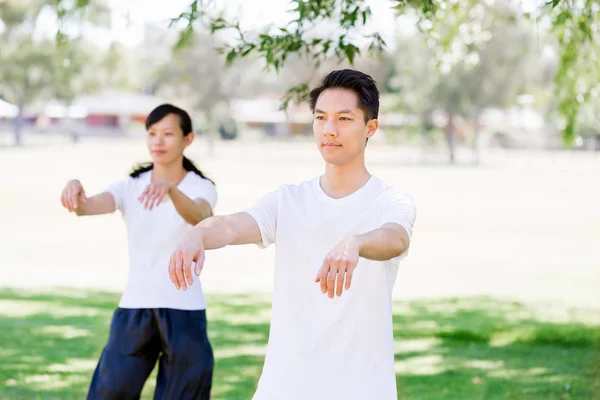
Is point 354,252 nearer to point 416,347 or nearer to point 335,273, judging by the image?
point 335,273

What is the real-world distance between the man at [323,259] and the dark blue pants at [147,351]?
6.41 feet

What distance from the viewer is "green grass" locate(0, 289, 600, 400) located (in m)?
7.67

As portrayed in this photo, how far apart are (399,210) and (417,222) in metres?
26.5

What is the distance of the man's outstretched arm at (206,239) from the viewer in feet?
9.09

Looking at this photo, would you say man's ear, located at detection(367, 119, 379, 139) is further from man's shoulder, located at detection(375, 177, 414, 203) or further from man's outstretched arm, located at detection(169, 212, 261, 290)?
man's outstretched arm, located at detection(169, 212, 261, 290)

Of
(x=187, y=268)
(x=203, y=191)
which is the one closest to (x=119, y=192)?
(x=203, y=191)

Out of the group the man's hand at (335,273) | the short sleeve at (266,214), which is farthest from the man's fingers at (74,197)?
the man's hand at (335,273)

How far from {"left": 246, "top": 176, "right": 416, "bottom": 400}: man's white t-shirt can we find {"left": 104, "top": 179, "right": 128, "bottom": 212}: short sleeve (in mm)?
2294

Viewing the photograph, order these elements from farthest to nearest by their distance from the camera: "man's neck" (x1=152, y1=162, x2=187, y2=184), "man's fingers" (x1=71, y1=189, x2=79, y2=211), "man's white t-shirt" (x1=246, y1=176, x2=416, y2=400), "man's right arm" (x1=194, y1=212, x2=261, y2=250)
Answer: "man's neck" (x1=152, y1=162, x2=187, y2=184) → "man's fingers" (x1=71, y1=189, x2=79, y2=211) → "man's white t-shirt" (x1=246, y1=176, x2=416, y2=400) → "man's right arm" (x1=194, y1=212, x2=261, y2=250)

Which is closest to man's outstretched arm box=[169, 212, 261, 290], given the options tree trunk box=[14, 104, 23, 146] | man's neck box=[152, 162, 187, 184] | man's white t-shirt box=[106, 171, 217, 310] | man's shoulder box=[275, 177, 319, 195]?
man's shoulder box=[275, 177, 319, 195]

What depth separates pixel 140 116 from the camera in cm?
10025

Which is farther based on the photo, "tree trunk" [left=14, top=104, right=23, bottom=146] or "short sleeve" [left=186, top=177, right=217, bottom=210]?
"tree trunk" [left=14, top=104, right=23, bottom=146]

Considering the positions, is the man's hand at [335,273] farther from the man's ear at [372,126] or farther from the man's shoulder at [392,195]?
the man's ear at [372,126]

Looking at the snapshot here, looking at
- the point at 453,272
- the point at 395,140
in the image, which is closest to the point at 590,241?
the point at 453,272
